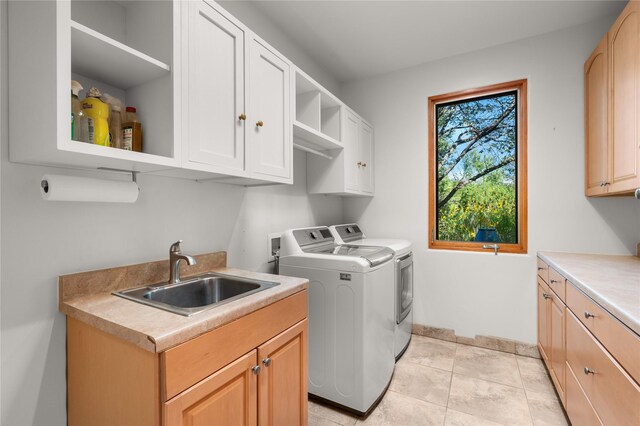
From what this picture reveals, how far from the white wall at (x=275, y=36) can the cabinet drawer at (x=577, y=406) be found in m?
2.80

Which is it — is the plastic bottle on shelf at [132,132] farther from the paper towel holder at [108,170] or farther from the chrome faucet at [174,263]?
the chrome faucet at [174,263]

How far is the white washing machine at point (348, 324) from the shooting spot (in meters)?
1.81

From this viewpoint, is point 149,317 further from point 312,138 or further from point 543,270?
point 543,270

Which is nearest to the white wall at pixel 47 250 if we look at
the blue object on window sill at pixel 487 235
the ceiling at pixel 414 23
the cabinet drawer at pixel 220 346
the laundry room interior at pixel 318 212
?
the laundry room interior at pixel 318 212

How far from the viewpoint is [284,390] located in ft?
4.46

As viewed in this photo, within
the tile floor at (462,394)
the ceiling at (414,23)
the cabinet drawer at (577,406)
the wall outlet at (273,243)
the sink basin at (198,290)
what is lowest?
the tile floor at (462,394)

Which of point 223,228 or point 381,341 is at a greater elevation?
point 223,228

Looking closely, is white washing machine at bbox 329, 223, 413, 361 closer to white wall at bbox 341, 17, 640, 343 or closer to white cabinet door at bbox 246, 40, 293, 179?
white wall at bbox 341, 17, 640, 343

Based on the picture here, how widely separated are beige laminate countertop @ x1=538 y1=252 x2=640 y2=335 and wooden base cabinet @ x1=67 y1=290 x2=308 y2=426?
4.07ft

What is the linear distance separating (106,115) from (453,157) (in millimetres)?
2790

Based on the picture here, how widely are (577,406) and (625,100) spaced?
1.68m

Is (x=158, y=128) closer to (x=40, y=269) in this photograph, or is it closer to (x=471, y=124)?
(x=40, y=269)

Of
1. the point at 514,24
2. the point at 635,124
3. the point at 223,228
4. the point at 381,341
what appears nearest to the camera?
the point at 635,124

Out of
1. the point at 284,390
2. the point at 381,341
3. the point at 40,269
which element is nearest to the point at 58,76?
the point at 40,269
